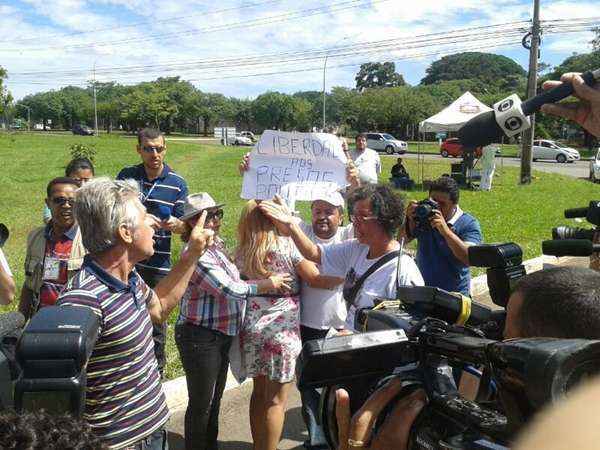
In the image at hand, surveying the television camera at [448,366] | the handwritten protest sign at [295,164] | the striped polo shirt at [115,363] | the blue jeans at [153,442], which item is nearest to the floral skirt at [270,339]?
the handwritten protest sign at [295,164]

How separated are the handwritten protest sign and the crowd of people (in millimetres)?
141

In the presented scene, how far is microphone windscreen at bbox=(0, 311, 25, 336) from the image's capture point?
2104 millimetres

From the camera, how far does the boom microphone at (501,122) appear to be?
5.87 feet

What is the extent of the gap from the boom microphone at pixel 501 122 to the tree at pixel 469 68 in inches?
5182

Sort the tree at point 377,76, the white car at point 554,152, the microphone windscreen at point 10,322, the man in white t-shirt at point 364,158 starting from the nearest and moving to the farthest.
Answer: the microphone windscreen at point 10,322 < the man in white t-shirt at point 364,158 < the white car at point 554,152 < the tree at point 377,76

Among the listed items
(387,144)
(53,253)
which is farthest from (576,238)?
(387,144)

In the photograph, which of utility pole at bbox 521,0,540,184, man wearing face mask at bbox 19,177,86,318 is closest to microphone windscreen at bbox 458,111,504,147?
man wearing face mask at bbox 19,177,86,318

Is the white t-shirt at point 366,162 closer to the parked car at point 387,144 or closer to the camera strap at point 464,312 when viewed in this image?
the camera strap at point 464,312

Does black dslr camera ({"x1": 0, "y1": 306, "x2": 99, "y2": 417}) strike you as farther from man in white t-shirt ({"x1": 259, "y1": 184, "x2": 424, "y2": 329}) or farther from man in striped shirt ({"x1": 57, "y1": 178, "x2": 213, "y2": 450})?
man in white t-shirt ({"x1": 259, "y1": 184, "x2": 424, "y2": 329})

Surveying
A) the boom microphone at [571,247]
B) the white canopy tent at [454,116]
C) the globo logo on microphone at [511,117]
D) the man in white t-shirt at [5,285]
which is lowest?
the man in white t-shirt at [5,285]

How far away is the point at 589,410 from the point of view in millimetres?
789

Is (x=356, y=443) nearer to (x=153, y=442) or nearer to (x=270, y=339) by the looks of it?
(x=153, y=442)

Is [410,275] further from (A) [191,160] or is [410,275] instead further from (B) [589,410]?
(A) [191,160]

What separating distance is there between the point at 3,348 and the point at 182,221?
1.41 m
